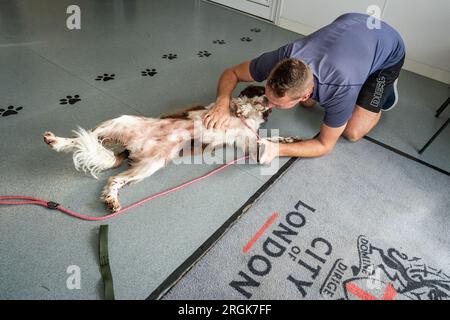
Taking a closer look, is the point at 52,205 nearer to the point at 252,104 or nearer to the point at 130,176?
the point at 130,176

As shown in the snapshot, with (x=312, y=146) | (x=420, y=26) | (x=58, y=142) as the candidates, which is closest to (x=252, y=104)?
(x=312, y=146)

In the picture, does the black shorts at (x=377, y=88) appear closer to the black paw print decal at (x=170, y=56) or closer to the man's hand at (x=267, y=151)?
the man's hand at (x=267, y=151)

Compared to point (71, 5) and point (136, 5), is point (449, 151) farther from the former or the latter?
point (71, 5)

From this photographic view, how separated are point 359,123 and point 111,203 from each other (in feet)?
5.45

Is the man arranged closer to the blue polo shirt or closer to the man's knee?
the blue polo shirt

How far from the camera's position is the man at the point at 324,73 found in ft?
4.80

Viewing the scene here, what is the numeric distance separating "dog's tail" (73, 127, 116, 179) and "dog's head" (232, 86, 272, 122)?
745 millimetres

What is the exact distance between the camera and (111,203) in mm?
1533

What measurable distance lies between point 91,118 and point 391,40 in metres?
1.94

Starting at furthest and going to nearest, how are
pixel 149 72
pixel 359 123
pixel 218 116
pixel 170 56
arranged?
pixel 170 56, pixel 149 72, pixel 359 123, pixel 218 116

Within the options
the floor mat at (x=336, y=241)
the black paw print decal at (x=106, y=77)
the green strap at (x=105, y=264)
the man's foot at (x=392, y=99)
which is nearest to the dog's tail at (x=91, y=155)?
the green strap at (x=105, y=264)

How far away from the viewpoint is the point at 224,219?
5.21 feet

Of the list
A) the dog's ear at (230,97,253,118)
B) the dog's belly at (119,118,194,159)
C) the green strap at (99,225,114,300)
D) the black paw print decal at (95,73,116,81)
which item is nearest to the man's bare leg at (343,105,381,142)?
the dog's ear at (230,97,253,118)
